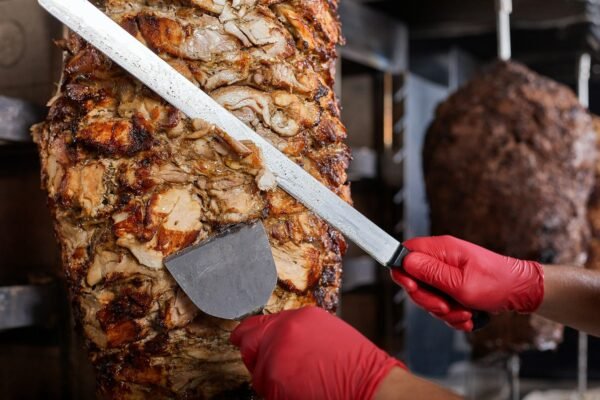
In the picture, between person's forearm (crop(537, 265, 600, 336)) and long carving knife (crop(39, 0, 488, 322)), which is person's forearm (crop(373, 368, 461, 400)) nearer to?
long carving knife (crop(39, 0, 488, 322))

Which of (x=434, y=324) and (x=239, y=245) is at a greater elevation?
(x=239, y=245)

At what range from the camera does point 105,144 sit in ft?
5.29

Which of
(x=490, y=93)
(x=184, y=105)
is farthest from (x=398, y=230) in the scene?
(x=184, y=105)

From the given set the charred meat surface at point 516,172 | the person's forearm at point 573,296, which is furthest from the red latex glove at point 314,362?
the charred meat surface at point 516,172

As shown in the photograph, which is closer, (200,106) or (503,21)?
(200,106)

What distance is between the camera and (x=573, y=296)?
2.12m

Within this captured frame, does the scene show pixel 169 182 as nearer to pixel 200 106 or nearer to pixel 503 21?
pixel 200 106

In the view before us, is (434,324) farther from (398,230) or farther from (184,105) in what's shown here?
(184,105)

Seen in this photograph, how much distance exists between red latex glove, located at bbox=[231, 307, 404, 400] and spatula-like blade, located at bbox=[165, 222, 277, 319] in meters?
0.10

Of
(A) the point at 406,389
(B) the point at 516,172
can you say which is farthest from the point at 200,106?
(B) the point at 516,172

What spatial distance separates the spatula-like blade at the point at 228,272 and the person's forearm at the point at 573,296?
0.95 m

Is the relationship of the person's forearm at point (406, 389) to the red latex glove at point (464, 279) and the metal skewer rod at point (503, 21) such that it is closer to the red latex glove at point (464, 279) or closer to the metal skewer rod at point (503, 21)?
the red latex glove at point (464, 279)

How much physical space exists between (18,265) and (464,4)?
2.58 m

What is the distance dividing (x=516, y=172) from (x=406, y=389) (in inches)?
86.3
